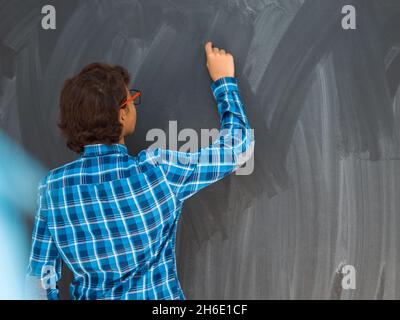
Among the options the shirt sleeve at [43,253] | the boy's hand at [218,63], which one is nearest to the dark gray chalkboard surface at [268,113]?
the boy's hand at [218,63]

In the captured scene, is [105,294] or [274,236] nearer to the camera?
[105,294]

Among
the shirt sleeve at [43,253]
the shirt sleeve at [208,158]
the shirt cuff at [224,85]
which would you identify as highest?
the shirt cuff at [224,85]

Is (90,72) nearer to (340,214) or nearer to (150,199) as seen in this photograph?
(150,199)

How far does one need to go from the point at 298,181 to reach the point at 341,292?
0.34 metres

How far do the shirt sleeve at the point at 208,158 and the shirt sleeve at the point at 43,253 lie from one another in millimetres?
265

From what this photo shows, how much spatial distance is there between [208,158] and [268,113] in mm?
315

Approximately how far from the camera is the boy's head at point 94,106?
913 millimetres

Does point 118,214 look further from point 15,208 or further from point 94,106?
point 15,208

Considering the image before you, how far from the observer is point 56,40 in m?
1.22

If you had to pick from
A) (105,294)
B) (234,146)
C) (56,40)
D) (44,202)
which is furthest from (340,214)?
(56,40)

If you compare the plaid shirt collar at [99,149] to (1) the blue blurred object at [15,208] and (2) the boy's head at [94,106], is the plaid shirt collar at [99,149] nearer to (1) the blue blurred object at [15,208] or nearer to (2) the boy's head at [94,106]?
(2) the boy's head at [94,106]

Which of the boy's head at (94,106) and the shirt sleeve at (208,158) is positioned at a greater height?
the boy's head at (94,106)

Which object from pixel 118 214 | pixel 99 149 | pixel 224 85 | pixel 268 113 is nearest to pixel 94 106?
pixel 99 149

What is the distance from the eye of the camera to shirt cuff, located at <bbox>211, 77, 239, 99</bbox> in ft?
3.60
